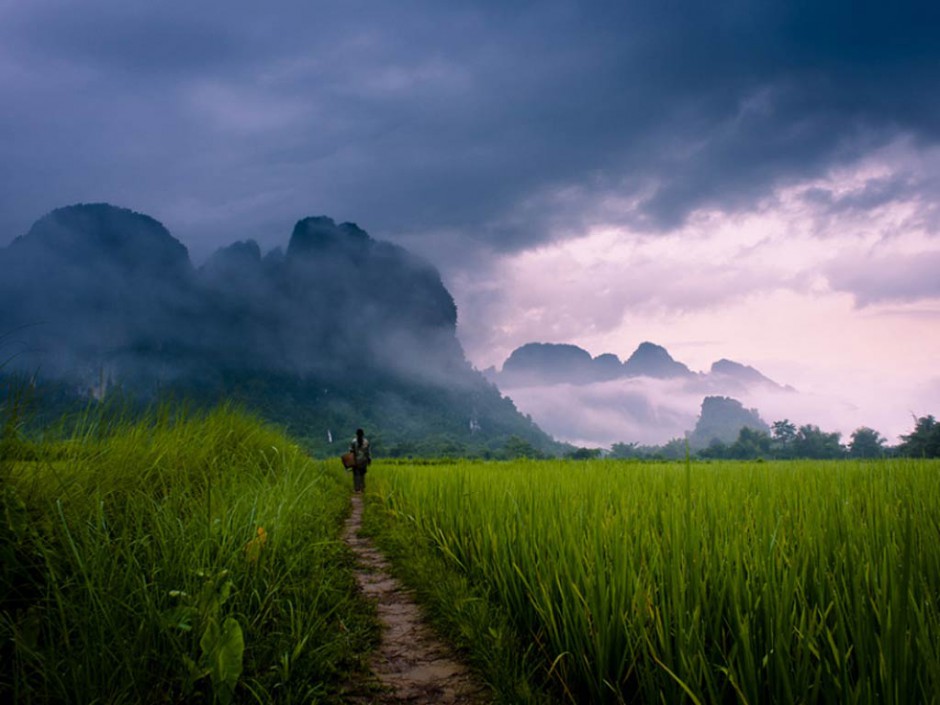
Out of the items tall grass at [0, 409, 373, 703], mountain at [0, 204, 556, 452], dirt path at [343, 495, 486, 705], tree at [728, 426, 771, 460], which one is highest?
mountain at [0, 204, 556, 452]

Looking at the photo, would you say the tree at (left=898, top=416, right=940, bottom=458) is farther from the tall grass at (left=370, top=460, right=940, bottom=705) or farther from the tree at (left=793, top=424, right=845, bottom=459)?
the tall grass at (left=370, top=460, right=940, bottom=705)

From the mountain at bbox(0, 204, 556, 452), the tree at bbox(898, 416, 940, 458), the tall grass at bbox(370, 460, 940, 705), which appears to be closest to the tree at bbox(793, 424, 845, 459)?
the tree at bbox(898, 416, 940, 458)

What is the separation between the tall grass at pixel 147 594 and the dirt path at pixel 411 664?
0.17 meters

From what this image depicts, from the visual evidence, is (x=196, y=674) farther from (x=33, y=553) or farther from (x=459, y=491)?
(x=459, y=491)

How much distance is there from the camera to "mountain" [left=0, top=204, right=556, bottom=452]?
95875 millimetres

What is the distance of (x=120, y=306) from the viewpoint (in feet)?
374

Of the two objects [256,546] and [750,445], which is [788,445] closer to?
[750,445]

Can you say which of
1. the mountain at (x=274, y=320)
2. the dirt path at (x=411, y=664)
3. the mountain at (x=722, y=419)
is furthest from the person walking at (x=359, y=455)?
the mountain at (x=722, y=419)

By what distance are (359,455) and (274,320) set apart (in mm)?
113194

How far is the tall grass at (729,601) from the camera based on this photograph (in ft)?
4.89

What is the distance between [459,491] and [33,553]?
11.8 feet

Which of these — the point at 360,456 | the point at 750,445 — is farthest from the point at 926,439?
the point at 360,456

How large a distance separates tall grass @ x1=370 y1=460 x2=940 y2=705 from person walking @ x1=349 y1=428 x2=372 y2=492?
9215 mm

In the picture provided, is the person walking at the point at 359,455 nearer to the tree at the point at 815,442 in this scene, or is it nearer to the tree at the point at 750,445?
the tree at the point at 750,445
